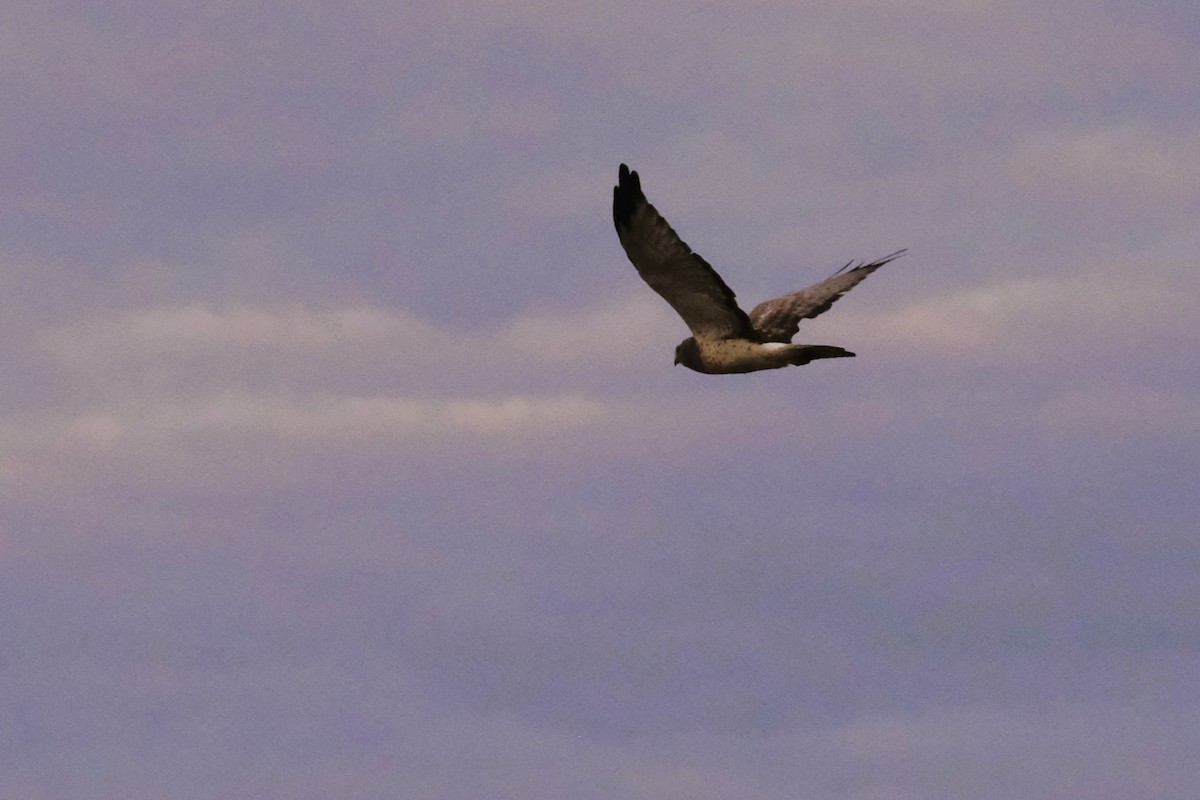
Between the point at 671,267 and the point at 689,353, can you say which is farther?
the point at 689,353

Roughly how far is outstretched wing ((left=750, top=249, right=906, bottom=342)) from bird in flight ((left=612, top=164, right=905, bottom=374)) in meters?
0.01

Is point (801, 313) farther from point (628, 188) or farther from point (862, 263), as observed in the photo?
point (628, 188)

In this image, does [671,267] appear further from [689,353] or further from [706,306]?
[689,353]

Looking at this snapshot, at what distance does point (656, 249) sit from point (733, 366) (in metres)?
3.18

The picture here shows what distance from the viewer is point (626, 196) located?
69.7 ft

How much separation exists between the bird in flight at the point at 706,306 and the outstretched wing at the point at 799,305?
0.01 m

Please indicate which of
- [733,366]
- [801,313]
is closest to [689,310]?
[733,366]

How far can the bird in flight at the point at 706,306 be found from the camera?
21.3m

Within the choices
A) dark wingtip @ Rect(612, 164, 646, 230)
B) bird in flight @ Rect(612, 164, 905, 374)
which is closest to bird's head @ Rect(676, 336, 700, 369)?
bird in flight @ Rect(612, 164, 905, 374)

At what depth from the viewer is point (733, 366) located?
2423cm

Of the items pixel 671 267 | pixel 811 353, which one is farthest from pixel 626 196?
pixel 811 353

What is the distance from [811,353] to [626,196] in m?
3.54

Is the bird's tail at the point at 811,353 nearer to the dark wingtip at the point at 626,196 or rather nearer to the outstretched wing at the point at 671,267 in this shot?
the outstretched wing at the point at 671,267

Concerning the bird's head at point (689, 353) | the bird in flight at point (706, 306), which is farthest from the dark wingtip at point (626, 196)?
the bird's head at point (689, 353)
